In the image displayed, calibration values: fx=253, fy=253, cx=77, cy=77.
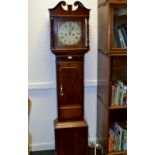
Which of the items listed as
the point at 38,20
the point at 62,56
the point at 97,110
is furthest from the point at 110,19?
the point at 97,110

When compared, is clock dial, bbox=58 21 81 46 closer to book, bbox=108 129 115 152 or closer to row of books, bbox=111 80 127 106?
row of books, bbox=111 80 127 106

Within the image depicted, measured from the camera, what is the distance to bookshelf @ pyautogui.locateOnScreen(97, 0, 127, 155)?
2461 millimetres

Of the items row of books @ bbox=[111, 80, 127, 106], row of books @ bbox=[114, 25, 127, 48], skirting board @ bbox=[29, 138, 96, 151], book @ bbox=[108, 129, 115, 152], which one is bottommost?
skirting board @ bbox=[29, 138, 96, 151]

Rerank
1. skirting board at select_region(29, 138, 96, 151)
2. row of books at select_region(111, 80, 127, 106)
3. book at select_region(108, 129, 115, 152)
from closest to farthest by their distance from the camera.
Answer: row of books at select_region(111, 80, 127, 106) → book at select_region(108, 129, 115, 152) → skirting board at select_region(29, 138, 96, 151)

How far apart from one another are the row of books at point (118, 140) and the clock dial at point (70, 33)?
104cm

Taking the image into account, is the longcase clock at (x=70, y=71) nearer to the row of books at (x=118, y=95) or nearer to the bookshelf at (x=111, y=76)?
the bookshelf at (x=111, y=76)

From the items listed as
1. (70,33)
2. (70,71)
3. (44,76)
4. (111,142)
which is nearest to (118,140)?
(111,142)

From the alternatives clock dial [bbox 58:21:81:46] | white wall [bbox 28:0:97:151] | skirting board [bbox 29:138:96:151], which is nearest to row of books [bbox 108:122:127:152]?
white wall [bbox 28:0:97:151]

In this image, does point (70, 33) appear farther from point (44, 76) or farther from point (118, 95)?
point (118, 95)

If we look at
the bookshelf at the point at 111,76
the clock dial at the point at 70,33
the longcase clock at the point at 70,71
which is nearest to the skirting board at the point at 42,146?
the longcase clock at the point at 70,71

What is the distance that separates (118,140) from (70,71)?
0.91 metres
